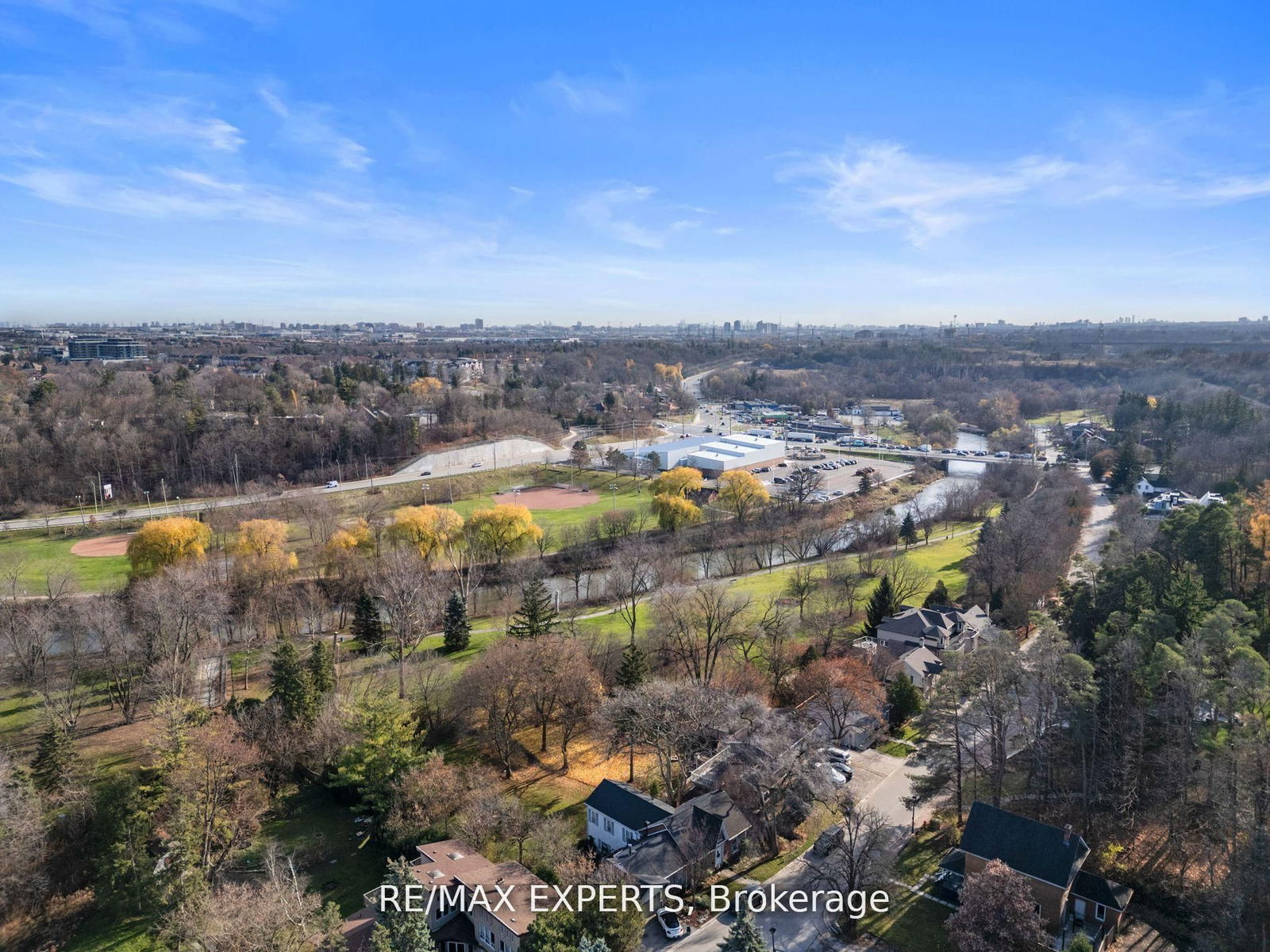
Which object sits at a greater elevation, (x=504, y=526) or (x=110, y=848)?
(x=504, y=526)

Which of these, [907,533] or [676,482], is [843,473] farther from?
[676,482]

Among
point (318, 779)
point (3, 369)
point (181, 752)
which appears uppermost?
point (3, 369)

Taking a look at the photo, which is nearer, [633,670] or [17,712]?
[633,670]

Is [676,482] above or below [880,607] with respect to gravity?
above

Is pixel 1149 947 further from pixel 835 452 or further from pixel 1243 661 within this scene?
pixel 835 452

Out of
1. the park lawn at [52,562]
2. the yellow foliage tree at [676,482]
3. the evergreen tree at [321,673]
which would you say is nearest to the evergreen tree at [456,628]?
the evergreen tree at [321,673]

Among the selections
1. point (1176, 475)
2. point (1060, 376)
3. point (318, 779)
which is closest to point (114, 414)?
point (318, 779)

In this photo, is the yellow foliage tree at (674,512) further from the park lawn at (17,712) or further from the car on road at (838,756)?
the park lawn at (17,712)

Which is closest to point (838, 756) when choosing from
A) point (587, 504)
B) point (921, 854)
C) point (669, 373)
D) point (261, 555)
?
point (921, 854)
